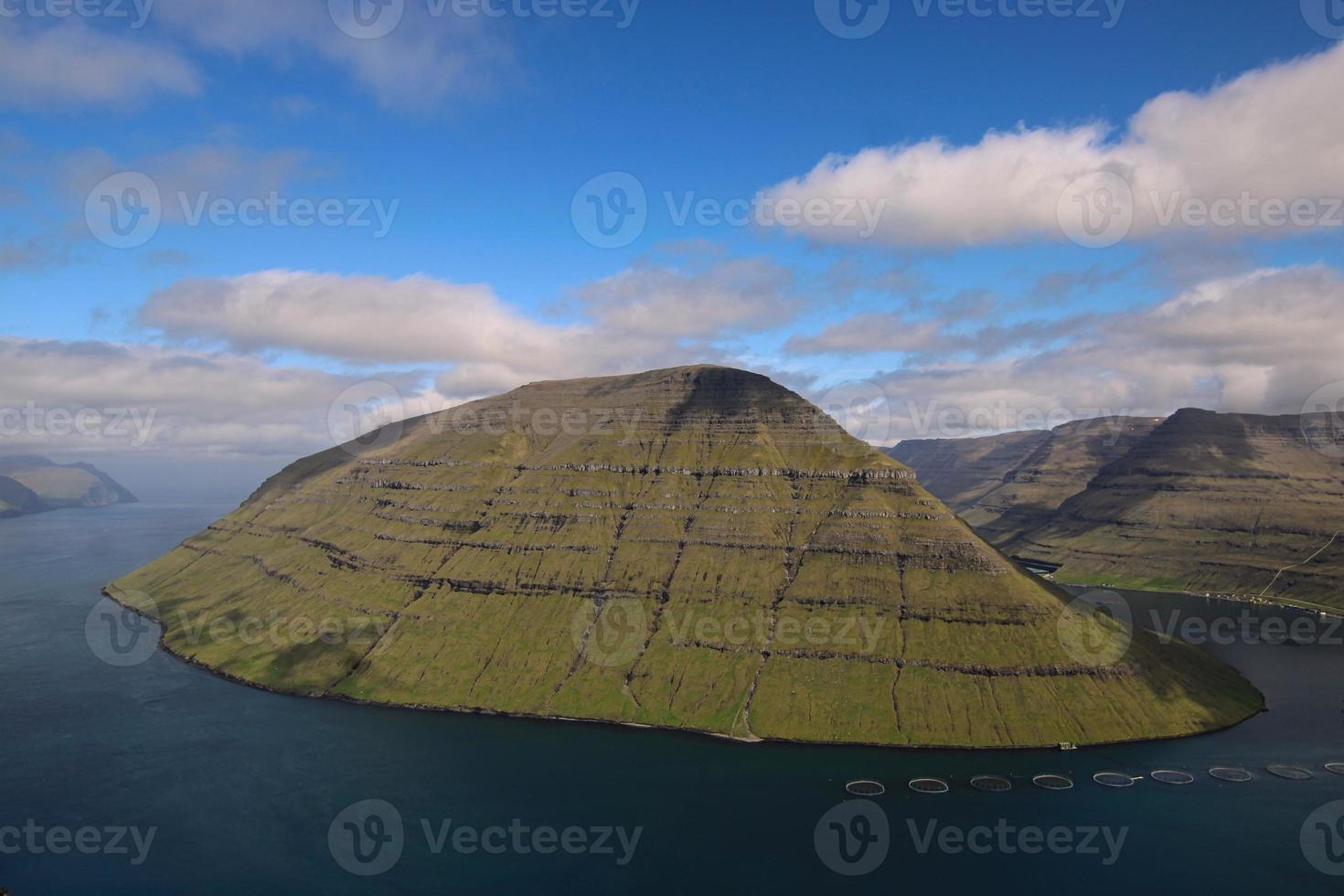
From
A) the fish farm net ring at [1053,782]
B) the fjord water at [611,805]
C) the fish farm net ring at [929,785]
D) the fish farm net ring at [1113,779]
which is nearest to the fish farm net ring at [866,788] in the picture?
the fjord water at [611,805]

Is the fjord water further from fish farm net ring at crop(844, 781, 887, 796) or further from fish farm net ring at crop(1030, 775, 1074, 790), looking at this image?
fish farm net ring at crop(844, 781, 887, 796)

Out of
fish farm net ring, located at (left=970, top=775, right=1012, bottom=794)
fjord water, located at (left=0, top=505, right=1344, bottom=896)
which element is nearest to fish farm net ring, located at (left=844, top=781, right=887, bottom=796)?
fjord water, located at (left=0, top=505, right=1344, bottom=896)

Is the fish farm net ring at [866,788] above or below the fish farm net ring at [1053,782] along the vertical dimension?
above

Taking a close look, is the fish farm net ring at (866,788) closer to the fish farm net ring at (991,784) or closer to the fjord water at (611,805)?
the fjord water at (611,805)

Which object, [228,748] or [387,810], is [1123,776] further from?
[228,748]

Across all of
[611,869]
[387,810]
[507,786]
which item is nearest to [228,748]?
[387,810]

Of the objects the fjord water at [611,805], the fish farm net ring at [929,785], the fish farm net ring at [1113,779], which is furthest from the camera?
the fish farm net ring at [1113,779]
